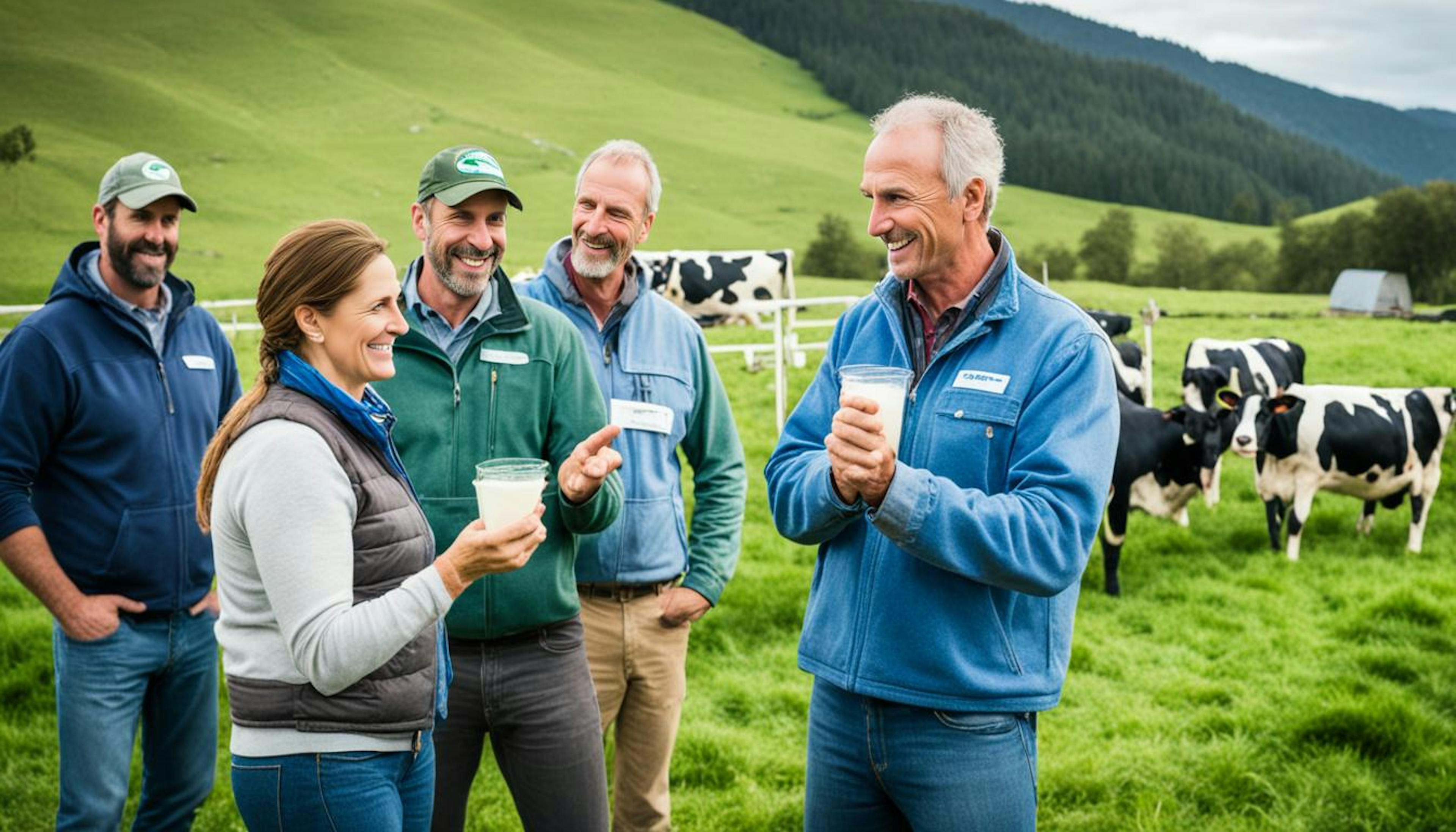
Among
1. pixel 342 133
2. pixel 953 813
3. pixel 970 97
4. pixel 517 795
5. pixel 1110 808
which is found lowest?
pixel 1110 808

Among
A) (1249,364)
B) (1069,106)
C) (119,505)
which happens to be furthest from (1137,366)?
(1069,106)

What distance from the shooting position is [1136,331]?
23.7m

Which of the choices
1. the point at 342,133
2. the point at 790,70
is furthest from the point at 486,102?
the point at 790,70

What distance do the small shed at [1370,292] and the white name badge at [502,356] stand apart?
142 ft

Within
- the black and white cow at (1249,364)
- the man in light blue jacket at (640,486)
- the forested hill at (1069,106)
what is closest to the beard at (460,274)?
the man in light blue jacket at (640,486)

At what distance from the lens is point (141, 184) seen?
156 inches

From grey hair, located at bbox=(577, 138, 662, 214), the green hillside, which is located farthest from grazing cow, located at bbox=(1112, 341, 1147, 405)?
the green hillside

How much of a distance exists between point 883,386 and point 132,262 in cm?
283

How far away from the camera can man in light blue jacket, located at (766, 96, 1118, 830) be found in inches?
95.7

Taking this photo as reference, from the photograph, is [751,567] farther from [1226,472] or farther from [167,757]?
[1226,472]

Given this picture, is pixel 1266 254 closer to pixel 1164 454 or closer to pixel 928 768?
pixel 1164 454

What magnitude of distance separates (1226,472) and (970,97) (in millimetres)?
109082

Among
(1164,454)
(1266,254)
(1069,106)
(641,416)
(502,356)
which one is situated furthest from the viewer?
(1069,106)

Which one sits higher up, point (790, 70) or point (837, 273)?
point (790, 70)
